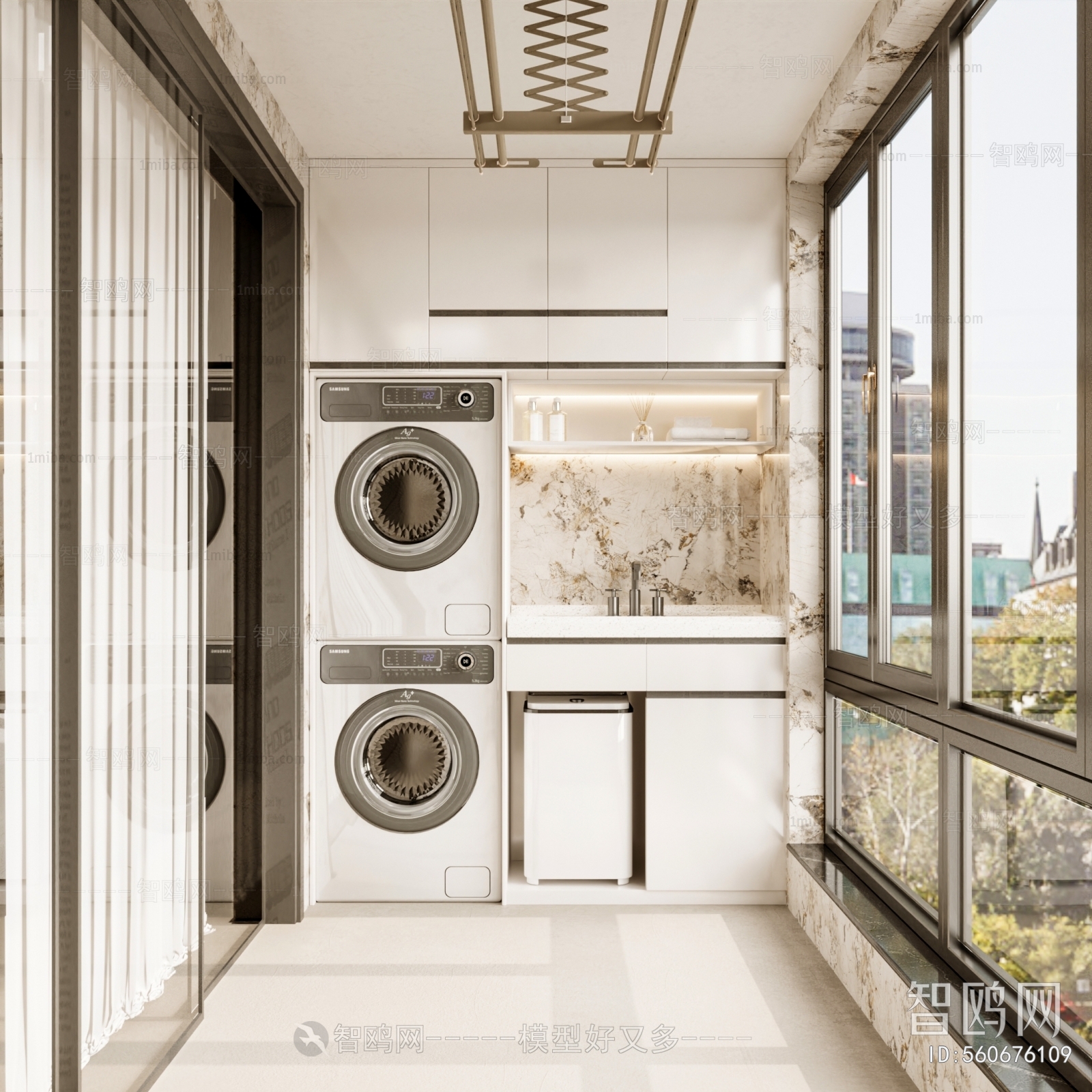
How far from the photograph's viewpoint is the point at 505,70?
2.77 meters

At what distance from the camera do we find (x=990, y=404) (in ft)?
6.86

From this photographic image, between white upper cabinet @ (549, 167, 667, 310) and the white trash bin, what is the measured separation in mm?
1500

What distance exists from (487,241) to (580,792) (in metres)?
2.04

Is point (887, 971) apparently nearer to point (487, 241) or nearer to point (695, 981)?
point (695, 981)

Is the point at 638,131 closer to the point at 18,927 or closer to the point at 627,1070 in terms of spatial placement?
the point at 18,927

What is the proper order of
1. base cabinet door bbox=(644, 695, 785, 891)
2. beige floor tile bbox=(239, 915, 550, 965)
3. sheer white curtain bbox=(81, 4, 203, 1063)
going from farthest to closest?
base cabinet door bbox=(644, 695, 785, 891) → beige floor tile bbox=(239, 915, 550, 965) → sheer white curtain bbox=(81, 4, 203, 1063)

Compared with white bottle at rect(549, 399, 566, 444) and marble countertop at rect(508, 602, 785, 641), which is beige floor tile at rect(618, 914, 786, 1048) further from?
white bottle at rect(549, 399, 566, 444)

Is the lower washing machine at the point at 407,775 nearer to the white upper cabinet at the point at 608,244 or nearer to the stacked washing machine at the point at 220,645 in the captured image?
the stacked washing machine at the point at 220,645

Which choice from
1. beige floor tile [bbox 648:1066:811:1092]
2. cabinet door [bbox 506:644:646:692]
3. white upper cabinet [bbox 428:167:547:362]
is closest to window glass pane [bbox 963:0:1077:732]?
beige floor tile [bbox 648:1066:811:1092]

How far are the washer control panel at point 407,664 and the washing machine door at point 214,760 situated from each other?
431mm

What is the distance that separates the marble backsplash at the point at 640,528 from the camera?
3.85 meters

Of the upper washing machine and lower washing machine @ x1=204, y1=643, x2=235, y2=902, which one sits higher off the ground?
the upper washing machine

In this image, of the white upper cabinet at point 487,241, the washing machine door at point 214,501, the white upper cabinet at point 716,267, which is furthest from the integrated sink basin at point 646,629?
the white upper cabinet at point 487,241

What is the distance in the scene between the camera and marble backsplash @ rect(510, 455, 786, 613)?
3.85 meters
